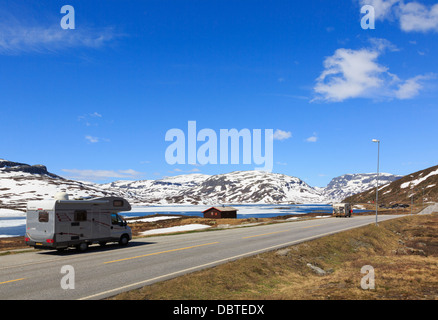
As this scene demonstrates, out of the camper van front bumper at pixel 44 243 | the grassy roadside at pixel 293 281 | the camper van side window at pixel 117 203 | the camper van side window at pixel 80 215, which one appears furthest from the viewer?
the camper van side window at pixel 117 203

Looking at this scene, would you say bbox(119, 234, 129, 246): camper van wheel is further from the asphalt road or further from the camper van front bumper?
the camper van front bumper

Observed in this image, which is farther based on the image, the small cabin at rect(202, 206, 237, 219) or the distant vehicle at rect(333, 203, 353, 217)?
the small cabin at rect(202, 206, 237, 219)

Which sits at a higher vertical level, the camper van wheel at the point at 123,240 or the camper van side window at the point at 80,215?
the camper van side window at the point at 80,215

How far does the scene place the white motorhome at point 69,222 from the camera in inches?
805

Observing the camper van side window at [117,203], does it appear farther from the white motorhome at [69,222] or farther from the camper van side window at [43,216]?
the camper van side window at [43,216]

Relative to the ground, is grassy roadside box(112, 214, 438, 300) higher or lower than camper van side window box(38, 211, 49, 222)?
lower

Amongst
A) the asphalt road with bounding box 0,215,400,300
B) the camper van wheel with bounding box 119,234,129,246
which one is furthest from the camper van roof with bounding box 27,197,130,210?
the camper van wheel with bounding box 119,234,129,246

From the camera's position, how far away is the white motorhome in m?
20.4

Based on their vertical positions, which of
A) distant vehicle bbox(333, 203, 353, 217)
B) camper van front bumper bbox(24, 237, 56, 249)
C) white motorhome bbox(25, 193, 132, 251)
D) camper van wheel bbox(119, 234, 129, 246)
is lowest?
distant vehicle bbox(333, 203, 353, 217)

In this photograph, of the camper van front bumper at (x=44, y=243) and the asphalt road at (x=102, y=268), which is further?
the camper van front bumper at (x=44, y=243)

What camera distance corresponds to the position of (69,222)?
21.1 m

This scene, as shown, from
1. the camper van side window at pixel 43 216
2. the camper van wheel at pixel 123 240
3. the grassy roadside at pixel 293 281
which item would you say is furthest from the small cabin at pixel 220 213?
the camper van side window at pixel 43 216
